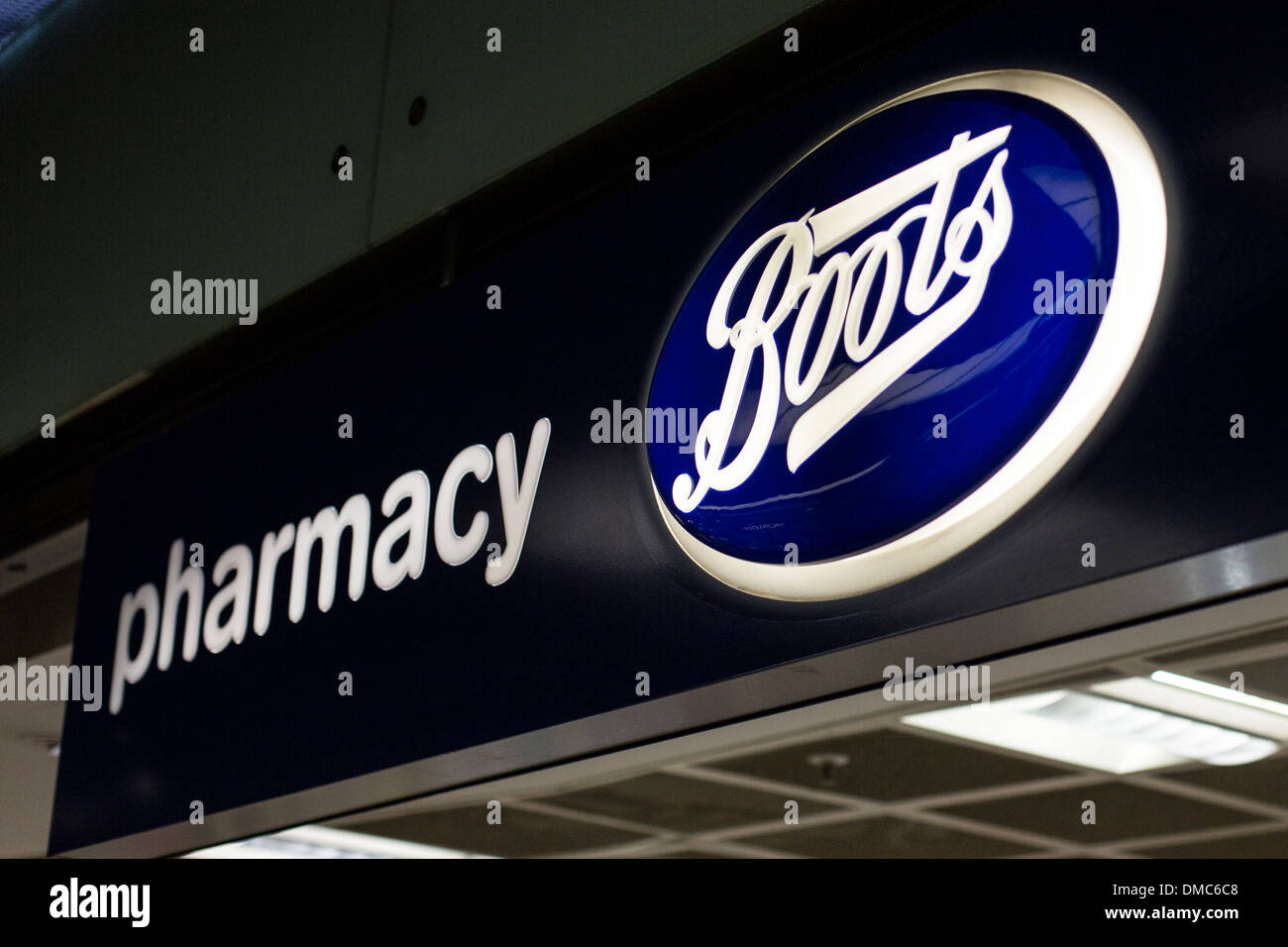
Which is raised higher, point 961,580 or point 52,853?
point 961,580

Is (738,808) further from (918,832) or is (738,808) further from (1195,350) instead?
(1195,350)

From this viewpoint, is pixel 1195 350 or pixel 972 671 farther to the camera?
pixel 972 671

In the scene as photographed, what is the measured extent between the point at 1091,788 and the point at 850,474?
11.7 ft

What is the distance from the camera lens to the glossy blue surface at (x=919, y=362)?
4.20 ft

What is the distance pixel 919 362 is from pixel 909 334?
0.11 feet

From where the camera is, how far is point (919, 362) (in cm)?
139

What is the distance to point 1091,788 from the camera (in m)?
4.63
